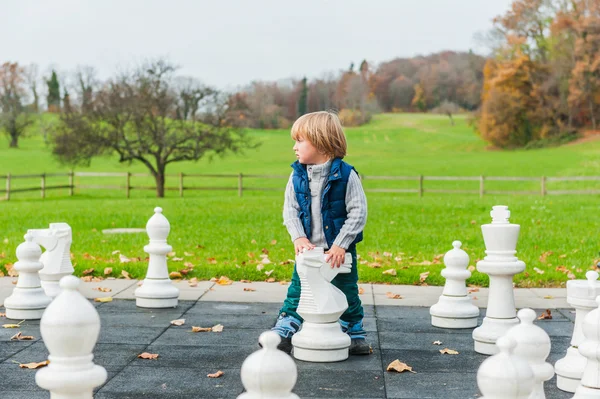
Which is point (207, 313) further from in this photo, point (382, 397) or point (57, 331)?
point (57, 331)

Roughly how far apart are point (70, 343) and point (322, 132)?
9.27 feet

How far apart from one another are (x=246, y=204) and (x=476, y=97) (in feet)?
230

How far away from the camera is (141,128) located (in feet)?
112

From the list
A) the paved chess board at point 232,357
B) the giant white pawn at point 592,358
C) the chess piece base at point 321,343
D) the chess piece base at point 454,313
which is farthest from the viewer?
the chess piece base at point 454,313

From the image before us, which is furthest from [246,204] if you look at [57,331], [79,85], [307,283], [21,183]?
[21,183]

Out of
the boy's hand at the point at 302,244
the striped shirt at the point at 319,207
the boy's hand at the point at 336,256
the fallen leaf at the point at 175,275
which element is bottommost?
the fallen leaf at the point at 175,275

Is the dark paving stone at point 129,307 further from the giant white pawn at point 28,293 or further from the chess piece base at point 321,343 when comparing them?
the chess piece base at point 321,343

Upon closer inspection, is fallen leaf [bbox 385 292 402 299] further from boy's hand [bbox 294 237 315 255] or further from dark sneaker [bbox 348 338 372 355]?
boy's hand [bbox 294 237 315 255]

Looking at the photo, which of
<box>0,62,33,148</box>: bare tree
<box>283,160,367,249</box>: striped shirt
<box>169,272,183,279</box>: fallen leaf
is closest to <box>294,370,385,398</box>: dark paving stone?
<box>283,160,367,249</box>: striped shirt

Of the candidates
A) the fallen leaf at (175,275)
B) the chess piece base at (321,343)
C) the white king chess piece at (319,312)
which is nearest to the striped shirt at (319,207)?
the white king chess piece at (319,312)

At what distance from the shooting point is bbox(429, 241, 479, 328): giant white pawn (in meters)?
6.19

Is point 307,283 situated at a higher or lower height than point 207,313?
higher

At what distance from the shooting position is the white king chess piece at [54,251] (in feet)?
22.3

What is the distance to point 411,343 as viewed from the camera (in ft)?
18.3
